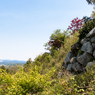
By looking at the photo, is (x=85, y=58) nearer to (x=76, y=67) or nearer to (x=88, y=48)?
(x=88, y=48)

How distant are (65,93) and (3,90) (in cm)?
302

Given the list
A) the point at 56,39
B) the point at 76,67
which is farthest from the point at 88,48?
the point at 56,39

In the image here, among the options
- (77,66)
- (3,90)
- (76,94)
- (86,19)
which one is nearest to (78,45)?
(77,66)

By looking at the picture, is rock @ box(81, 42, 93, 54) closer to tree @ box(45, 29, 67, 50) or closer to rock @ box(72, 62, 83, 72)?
rock @ box(72, 62, 83, 72)

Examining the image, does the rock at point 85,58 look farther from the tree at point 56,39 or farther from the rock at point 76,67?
the tree at point 56,39

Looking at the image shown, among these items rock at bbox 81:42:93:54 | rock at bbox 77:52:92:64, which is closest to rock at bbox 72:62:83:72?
rock at bbox 77:52:92:64

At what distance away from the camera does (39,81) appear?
4.29 metres

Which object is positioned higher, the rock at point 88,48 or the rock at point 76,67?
the rock at point 88,48

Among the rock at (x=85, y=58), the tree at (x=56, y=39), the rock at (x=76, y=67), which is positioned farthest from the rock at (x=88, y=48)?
the tree at (x=56, y=39)

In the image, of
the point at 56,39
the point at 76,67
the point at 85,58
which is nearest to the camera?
the point at 85,58

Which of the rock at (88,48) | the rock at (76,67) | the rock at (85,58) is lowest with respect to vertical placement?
the rock at (76,67)

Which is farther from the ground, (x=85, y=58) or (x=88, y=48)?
(x=88, y=48)

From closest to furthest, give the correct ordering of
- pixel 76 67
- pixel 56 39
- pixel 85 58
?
pixel 85 58 → pixel 76 67 → pixel 56 39

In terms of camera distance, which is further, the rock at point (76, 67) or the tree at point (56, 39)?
the tree at point (56, 39)
